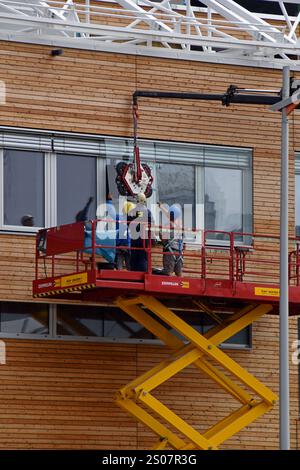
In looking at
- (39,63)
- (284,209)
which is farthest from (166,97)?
(284,209)

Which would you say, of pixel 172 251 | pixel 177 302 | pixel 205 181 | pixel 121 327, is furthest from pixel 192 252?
pixel 172 251

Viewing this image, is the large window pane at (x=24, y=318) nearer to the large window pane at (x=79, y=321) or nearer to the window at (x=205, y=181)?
the large window pane at (x=79, y=321)

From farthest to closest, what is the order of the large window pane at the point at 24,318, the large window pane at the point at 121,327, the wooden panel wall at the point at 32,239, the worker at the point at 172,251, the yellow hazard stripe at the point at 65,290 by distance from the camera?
the large window pane at the point at 121,327, the large window pane at the point at 24,318, the wooden panel wall at the point at 32,239, the worker at the point at 172,251, the yellow hazard stripe at the point at 65,290

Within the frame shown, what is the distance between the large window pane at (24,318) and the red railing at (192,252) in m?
0.73

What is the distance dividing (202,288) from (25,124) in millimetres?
5440

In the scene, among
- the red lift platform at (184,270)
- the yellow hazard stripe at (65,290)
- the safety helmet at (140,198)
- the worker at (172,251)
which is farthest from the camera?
the safety helmet at (140,198)

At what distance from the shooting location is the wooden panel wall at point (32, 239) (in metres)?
36.2

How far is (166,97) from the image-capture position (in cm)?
3803

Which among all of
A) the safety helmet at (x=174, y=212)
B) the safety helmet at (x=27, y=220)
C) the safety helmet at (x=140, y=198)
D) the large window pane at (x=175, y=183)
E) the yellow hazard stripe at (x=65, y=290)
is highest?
the large window pane at (x=175, y=183)

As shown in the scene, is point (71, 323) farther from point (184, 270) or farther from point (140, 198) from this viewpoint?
point (140, 198)

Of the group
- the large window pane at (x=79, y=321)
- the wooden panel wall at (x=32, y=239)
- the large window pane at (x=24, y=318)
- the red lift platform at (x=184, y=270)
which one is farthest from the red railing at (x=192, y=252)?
the large window pane at (x=79, y=321)

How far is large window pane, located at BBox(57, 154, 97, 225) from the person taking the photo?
37.5 meters

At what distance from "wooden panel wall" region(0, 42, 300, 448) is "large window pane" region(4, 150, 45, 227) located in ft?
1.91

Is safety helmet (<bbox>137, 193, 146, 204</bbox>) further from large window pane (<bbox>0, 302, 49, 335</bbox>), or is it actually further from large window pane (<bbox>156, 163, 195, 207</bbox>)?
large window pane (<bbox>0, 302, 49, 335</bbox>)
